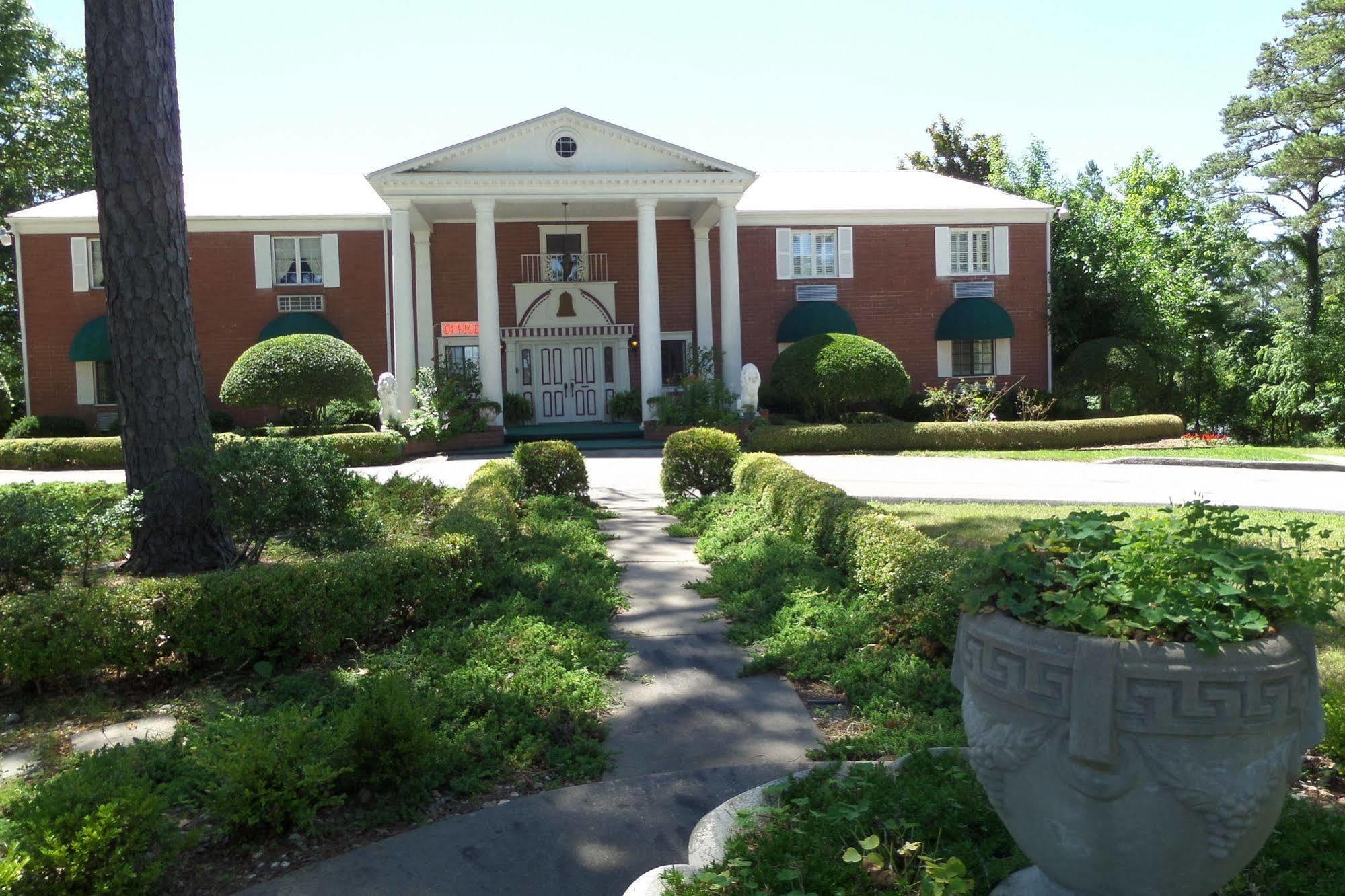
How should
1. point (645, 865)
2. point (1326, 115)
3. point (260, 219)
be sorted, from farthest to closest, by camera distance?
point (1326, 115) < point (260, 219) < point (645, 865)

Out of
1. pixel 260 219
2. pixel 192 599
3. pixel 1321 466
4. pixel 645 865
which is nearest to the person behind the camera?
pixel 645 865

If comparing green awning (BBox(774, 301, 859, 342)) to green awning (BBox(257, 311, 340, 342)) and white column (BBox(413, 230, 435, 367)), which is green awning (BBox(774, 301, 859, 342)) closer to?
white column (BBox(413, 230, 435, 367))

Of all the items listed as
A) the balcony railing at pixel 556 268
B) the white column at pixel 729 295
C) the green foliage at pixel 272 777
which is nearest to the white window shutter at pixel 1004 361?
the white column at pixel 729 295

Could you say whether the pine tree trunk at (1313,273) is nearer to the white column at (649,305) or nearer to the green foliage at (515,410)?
the white column at (649,305)

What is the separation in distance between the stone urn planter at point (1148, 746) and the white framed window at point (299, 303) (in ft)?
84.2

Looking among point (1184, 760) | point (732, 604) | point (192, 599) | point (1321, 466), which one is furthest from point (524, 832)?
point (1321, 466)

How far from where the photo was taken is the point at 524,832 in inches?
153

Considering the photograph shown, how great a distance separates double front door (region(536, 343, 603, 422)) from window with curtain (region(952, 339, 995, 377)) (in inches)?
Answer: 395

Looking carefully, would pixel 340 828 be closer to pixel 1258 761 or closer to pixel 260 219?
pixel 1258 761

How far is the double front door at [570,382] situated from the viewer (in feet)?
88.1

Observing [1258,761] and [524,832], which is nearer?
[1258,761]

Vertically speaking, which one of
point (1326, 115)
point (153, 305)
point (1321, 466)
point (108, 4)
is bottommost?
point (1321, 466)

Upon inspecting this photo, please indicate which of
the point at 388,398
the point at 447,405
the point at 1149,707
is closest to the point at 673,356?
the point at 447,405

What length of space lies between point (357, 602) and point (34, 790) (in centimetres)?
225
